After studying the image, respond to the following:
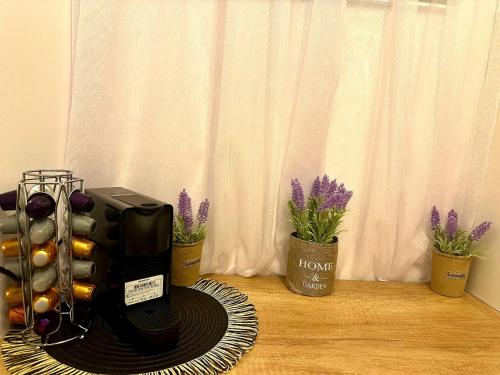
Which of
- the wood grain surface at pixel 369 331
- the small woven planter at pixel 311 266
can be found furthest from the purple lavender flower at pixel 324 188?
the wood grain surface at pixel 369 331

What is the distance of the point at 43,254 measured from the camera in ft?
1.89

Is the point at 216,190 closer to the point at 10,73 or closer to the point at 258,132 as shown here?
the point at 258,132

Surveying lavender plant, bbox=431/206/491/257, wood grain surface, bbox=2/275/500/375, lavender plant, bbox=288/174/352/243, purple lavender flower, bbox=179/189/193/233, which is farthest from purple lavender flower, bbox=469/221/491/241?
purple lavender flower, bbox=179/189/193/233

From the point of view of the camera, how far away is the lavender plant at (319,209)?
0.88 m

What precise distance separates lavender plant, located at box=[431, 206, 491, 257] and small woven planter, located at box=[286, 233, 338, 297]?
0.30 m

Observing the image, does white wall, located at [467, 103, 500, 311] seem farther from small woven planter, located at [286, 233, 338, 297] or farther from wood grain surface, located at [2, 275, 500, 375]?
small woven planter, located at [286, 233, 338, 297]

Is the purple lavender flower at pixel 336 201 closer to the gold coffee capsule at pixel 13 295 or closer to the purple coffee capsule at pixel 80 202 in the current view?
the purple coffee capsule at pixel 80 202

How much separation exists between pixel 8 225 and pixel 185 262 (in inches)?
15.4

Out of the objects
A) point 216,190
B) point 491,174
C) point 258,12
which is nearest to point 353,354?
point 216,190

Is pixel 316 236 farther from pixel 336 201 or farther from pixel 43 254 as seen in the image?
pixel 43 254

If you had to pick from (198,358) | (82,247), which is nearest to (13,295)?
(82,247)

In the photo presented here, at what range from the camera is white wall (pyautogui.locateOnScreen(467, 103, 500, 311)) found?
92 centimetres

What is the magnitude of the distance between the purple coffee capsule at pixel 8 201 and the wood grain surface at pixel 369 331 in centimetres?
47

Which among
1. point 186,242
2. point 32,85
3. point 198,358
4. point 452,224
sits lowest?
point 198,358
